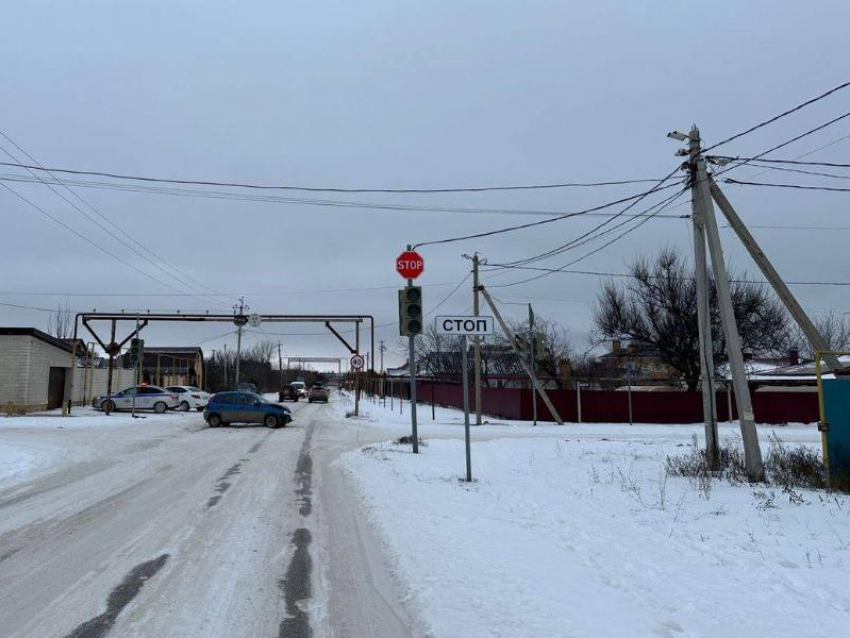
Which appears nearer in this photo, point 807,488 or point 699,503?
point 699,503

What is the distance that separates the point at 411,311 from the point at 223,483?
512 centimetres

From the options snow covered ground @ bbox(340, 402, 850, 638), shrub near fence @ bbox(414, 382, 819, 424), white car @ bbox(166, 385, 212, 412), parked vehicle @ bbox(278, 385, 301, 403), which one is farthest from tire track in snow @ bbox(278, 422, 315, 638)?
parked vehicle @ bbox(278, 385, 301, 403)

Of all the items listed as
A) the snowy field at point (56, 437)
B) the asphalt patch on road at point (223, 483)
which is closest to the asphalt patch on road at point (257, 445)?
the asphalt patch on road at point (223, 483)

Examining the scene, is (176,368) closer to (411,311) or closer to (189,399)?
(189,399)

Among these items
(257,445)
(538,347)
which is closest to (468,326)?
(257,445)

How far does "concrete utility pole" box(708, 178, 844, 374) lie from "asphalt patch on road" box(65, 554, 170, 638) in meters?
9.99

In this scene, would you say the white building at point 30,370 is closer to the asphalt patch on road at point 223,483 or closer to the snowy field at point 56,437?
the snowy field at point 56,437

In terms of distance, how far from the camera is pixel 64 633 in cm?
441

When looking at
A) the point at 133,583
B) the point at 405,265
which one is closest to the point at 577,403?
the point at 405,265

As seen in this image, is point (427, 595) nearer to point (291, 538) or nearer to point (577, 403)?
point (291, 538)

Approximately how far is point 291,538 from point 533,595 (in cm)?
312

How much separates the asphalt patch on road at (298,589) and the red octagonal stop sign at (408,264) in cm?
849

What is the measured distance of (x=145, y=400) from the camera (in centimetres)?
3684

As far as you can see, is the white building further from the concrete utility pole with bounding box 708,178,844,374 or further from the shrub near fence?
the concrete utility pole with bounding box 708,178,844,374
